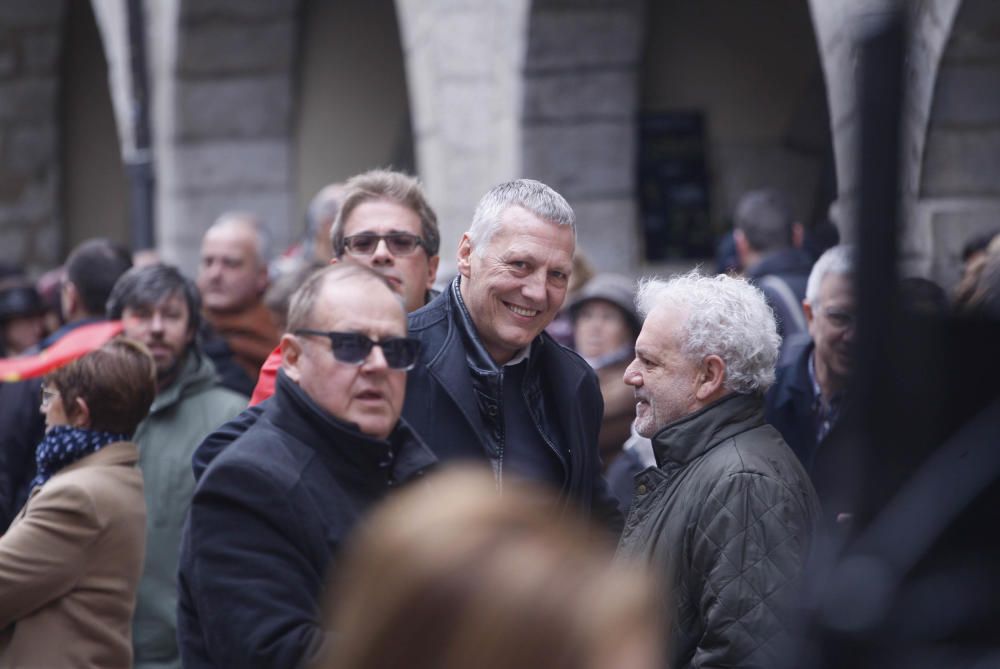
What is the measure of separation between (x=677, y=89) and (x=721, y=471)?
5388mm

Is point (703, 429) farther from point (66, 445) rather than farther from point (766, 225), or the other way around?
point (766, 225)

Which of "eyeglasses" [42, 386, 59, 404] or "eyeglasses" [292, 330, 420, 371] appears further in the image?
"eyeglasses" [42, 386, 59, 404]

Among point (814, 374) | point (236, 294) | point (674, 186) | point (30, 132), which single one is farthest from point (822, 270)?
point (30, 132)

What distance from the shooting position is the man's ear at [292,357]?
256 centimetres

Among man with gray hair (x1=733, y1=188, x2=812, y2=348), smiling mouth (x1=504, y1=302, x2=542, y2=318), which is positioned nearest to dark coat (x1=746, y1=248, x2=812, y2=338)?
man with gray hair (x1=733, y1=188, x2=812, y2=348)

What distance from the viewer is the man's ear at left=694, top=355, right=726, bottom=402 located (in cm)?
317

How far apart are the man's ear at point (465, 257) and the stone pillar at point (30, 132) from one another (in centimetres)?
994

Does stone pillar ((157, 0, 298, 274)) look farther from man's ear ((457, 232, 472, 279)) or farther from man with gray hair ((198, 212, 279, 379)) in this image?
man's ear ((457, 232, 472, 279))

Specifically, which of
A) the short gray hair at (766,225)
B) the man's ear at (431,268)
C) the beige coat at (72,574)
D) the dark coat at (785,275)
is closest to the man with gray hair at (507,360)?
the man's ear at (431,268)

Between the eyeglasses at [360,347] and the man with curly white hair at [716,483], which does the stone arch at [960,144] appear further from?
the eyeglasses at [360,347]

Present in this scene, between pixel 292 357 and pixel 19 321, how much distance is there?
453cm

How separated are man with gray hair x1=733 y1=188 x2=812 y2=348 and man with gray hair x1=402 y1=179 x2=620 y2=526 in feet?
6.06

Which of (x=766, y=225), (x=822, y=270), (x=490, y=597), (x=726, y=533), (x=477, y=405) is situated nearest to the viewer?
(x=490, y=597)

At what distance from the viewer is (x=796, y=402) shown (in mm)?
4410
